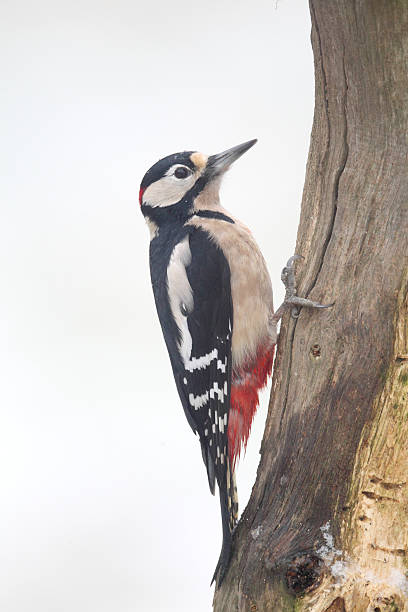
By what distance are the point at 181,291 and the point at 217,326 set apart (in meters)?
0.21

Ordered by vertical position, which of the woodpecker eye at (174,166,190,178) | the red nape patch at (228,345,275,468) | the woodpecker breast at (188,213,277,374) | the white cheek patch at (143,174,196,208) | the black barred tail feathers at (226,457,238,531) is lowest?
the black barred tail feathers at (226,457,238,531)

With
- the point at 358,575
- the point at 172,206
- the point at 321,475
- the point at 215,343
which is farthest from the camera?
the point at 172,206

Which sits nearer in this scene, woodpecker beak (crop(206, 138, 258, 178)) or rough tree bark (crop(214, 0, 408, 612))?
rough tree bark (crop(214, 0, 408, 612))

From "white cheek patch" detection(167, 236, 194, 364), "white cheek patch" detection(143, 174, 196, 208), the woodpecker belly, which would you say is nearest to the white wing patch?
"white cheek patch" detection(167, 236, 194, 364)

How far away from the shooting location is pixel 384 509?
186 centimetres

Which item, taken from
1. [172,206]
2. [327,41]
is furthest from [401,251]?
[172,206]

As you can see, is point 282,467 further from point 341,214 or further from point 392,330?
point 341,214

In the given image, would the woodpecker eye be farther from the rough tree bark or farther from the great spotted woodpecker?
the rough tree bark

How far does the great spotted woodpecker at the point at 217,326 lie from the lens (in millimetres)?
2543

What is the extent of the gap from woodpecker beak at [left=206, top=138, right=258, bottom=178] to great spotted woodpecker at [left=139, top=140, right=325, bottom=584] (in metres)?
A: 0.22

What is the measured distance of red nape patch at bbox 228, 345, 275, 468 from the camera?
2.65 meters

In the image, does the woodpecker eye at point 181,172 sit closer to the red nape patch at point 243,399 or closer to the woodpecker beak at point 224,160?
the woodpecker beak at point 224,160

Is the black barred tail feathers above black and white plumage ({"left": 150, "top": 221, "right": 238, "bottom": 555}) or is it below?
below

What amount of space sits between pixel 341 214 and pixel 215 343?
786mm
